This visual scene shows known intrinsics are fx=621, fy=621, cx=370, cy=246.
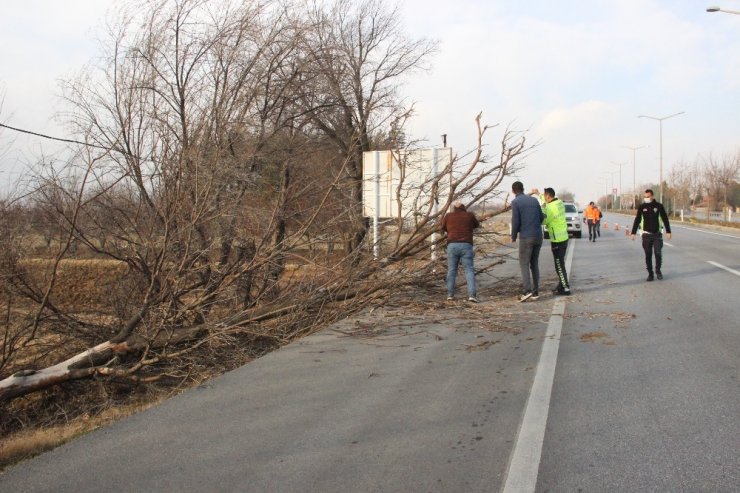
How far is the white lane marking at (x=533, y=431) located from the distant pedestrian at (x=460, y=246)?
3.01 m

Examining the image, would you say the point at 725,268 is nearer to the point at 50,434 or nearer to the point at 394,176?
the point at 394,176

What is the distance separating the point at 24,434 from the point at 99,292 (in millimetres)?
3977

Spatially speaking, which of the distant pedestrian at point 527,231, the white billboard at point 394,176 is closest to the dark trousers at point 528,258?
the distant pedestrian at point 527,231

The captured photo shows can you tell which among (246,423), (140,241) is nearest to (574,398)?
(246,423)

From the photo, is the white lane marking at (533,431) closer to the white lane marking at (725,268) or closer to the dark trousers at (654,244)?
the dark trousers at (654,244)

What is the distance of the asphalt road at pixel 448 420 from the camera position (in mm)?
3604

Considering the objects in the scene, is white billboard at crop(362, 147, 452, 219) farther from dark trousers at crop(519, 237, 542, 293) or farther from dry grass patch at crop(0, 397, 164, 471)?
dry grass patch at crop(0, 397, 164, 471)

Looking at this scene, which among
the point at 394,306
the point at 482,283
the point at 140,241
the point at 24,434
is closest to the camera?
the point at 24,434

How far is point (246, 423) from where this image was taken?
4.57 metres

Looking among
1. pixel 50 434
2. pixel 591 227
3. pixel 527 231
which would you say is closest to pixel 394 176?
pixel 527 231

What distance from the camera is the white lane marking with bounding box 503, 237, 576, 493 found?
138 inches

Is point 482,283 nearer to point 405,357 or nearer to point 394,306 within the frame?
point 394,306

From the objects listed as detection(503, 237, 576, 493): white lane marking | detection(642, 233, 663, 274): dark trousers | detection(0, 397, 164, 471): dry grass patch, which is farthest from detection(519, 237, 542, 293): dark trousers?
detection(0, 397, 164, 471): dry grass patch

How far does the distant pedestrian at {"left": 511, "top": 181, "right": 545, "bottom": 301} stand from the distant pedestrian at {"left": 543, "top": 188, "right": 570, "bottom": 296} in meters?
0.57
